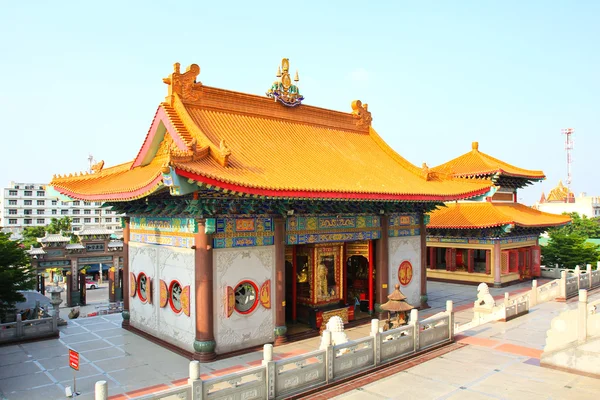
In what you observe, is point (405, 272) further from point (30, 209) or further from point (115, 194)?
point (30, 209)

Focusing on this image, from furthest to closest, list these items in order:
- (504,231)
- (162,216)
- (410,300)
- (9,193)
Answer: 1. (9,193)
2. (504,231)
3. (410,300)
4. (162,216)

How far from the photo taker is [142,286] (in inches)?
623

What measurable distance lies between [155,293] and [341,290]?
22.7 ft

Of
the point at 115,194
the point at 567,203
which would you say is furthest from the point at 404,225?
the point at 567,203

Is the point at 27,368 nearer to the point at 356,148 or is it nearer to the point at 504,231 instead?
the point at 356,148

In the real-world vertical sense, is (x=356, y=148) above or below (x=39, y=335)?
above

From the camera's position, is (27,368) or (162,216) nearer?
(27,368)

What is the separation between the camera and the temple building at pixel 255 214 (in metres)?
12.6

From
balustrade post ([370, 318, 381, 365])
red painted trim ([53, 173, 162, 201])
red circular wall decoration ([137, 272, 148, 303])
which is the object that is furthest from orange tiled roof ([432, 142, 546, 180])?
red painted trim ([53, 173, 162, 201])

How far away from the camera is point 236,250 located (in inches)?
521

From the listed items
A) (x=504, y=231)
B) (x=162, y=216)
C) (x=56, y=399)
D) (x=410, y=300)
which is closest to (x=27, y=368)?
(x=56, y=399)

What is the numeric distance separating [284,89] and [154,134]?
18.2 feet

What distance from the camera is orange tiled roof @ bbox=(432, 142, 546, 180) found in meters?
26.9

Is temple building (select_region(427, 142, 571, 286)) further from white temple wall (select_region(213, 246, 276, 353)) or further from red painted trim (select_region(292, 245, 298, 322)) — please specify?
white temple wall (select_region(213, 246, 276, 353))
